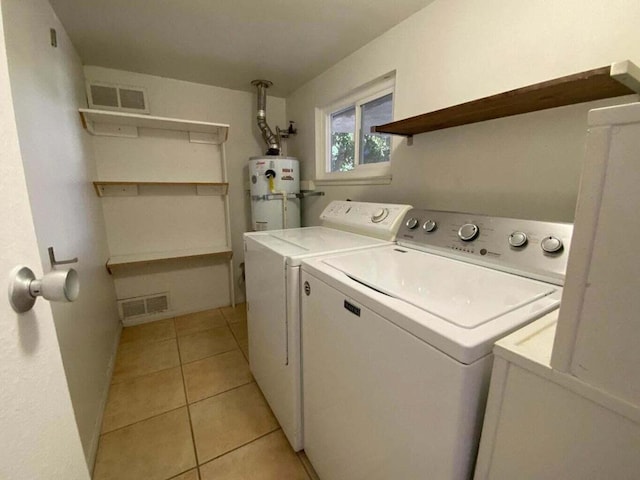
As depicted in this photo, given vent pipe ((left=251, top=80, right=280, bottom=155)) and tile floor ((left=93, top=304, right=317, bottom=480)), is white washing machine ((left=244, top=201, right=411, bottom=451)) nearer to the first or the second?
tile floor ((left=93, top=304, right=317, bottom=480))

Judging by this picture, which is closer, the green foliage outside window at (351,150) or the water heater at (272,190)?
the green foliage outside window at (351,150)

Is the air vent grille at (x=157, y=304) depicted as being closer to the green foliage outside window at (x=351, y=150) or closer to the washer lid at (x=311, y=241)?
the washer lid at (x=311, y=241)

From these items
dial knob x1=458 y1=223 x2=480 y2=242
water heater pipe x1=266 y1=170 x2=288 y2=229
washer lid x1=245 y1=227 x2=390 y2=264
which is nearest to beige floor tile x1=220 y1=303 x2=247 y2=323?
water heater pipe x1=266 y1=170 x2=288 y2=229

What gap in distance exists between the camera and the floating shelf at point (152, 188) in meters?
2.26

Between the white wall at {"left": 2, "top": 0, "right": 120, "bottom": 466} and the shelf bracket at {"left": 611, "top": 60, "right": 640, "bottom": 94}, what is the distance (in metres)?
1.85

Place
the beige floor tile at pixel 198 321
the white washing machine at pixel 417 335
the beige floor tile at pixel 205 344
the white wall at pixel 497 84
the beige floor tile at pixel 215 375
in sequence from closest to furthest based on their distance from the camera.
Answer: the white washing machine at pixel 417 335 → the white wall at pixel 497 84 → the beige floor tile at pixel 215 375 → the beige floor tile at pixel 205 344 → the beige floor tile at pixel 198 321

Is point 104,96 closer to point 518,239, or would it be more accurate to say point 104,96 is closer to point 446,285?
point 446,285

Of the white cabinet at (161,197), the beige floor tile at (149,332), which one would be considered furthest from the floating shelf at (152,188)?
the beige floor tile at (149,332)

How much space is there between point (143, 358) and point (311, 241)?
164 cm

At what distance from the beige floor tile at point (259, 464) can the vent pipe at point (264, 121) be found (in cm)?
231

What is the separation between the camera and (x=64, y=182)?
55.4 inches

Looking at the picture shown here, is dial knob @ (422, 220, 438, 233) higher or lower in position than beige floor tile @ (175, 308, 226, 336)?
higher

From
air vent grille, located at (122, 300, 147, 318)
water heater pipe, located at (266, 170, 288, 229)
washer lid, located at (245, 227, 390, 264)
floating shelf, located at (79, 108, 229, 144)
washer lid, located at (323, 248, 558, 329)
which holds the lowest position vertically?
air vent grille, located at (122, 300, 147, 318)

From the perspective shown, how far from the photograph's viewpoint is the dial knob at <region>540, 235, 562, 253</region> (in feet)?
2.84
